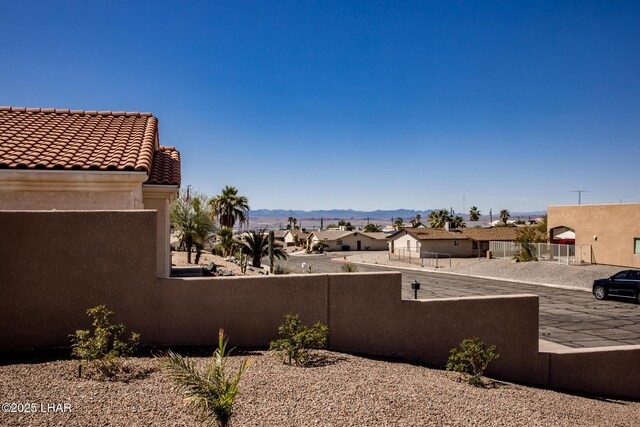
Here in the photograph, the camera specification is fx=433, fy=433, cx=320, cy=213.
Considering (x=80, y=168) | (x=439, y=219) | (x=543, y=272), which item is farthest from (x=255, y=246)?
(x=439, y=219)

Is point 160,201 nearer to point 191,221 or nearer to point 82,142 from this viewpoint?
point 82,142

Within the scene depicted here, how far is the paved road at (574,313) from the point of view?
16000 millimetres

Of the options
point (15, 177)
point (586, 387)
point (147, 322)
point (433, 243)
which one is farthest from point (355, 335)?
point (433, 243)

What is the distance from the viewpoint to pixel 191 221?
3341 centimetres

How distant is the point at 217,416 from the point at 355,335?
191 inches

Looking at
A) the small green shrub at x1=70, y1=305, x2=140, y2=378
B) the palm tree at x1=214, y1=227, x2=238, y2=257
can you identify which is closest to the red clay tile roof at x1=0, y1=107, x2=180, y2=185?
the small green shrub at x1=70, y1=305, x2=140, y2=378

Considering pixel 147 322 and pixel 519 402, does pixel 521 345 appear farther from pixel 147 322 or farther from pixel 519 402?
pixel 147 322

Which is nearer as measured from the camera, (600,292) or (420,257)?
(600,292)

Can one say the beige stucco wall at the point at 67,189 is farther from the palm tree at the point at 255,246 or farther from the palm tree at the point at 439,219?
the palm tree at the point at 439,219

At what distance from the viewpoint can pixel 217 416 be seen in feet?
15.6

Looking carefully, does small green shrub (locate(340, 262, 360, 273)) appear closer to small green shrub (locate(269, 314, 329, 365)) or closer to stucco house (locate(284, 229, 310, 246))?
small green shrub (locate(269, 314, 329, 365))

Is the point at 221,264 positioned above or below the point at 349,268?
below

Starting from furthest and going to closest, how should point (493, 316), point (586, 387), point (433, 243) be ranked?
point (433, 243) → point (586, 387) → point (493, 316)

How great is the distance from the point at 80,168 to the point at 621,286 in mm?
27590
